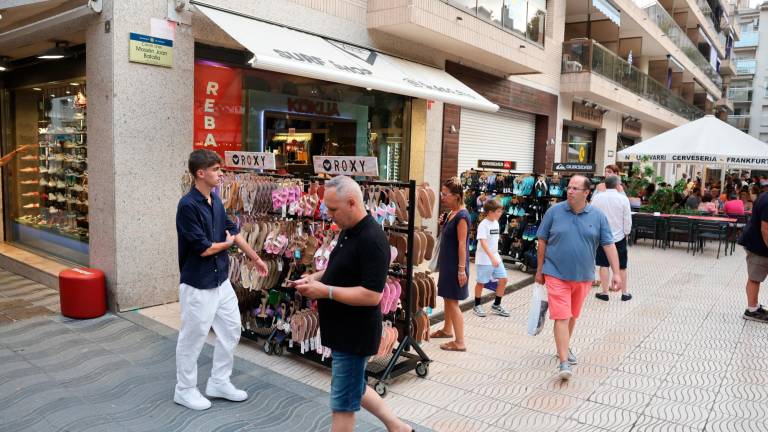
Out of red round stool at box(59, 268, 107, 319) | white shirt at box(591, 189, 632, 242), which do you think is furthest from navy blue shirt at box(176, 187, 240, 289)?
white shirt at box(591, 189, 632, 242)

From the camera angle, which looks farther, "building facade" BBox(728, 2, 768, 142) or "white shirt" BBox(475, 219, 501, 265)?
"building facade" BBox(728, 2, 768, 142)

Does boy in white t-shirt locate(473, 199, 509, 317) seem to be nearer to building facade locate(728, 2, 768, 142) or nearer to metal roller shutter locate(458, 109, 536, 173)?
metal roller shutter locate(458, 109, 536, 173)

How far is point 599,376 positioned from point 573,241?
4.35 ft

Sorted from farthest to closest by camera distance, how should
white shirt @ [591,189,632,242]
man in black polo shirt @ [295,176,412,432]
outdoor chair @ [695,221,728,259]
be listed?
outdoor chair @ [695,221,728,259] → white shirt @ [591,189,632,242] → man in black polo shirt @ [295,176,412,432]

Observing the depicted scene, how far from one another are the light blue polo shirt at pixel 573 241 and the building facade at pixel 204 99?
372 cm

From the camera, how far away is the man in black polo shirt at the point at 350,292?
293 cm

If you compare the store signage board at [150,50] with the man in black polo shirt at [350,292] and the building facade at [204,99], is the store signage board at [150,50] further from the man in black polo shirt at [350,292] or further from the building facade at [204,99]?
the man in black polo shirt at [350,292]

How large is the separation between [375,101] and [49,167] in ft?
18.5

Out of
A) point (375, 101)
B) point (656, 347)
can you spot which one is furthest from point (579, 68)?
point (656, 347)

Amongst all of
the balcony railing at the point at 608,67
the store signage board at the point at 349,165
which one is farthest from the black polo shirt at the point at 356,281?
the balcony railing at the point at 608,67

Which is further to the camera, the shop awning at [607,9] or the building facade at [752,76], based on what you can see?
the building facade at [752,76]

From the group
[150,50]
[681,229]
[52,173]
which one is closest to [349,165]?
[150,50]

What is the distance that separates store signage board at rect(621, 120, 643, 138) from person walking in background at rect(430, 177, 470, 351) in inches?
839

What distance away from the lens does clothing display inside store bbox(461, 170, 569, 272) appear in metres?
9.60
